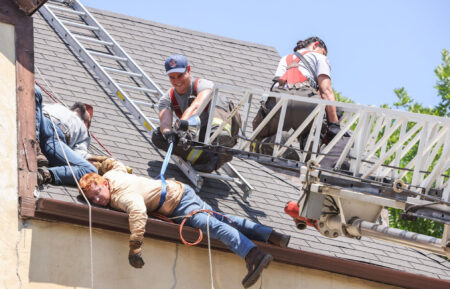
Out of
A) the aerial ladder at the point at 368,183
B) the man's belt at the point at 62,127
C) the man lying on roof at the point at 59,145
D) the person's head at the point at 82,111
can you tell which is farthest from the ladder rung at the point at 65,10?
the aerial ladder at the point at 368,183

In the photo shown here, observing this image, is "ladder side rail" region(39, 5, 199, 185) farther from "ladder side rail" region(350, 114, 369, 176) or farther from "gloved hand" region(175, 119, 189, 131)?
"ladder side rail" region(350, 114, 369, 176)

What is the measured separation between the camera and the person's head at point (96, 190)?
7746 millimetres

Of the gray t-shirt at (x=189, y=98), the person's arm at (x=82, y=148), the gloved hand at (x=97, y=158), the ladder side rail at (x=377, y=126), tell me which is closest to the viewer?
the ladder side rail at (x=377, y=126)

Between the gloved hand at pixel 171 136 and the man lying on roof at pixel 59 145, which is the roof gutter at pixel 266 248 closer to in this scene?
the man lying on roof at pixel 59 145

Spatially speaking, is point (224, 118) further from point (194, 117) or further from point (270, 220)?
point (270, 220)

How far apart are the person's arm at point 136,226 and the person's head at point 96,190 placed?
191 millimetres

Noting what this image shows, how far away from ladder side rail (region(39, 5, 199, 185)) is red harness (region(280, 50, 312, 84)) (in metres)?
1.45

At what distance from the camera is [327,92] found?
8758 mm

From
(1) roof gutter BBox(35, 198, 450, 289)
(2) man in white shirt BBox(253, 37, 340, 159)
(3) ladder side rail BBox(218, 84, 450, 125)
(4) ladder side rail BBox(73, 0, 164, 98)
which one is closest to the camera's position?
(3) ladder side rail BBox(218, 84, 450, 125)

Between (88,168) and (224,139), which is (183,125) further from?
(88,168)

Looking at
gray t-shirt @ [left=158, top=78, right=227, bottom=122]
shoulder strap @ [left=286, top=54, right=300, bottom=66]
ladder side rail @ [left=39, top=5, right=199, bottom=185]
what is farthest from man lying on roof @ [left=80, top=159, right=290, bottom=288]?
shoulder strap @ [left=286, top=54, right=300, bottom=66]

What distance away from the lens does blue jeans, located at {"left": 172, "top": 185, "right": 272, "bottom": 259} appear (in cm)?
786

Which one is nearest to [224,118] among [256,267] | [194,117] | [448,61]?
[194,117]

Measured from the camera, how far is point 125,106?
34.4 feet
